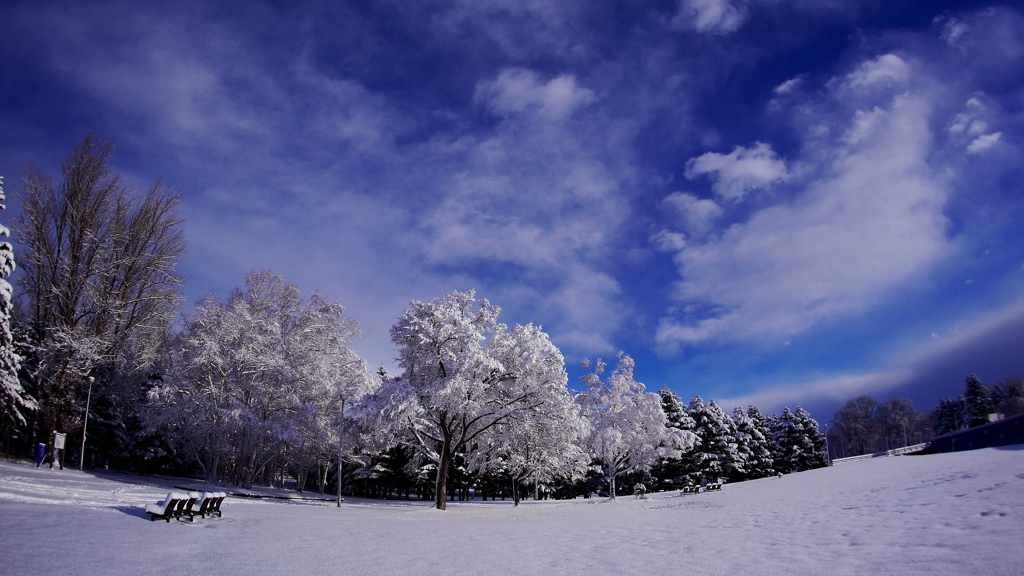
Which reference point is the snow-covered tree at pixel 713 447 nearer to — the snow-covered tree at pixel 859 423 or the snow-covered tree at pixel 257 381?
the snow-covered tree at pixel 257 381

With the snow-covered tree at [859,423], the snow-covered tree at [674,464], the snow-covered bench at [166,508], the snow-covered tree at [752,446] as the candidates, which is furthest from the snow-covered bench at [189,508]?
the snow-covered tree at [859,423]

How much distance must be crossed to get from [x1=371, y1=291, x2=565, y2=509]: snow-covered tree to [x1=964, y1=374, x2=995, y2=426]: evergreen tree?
7226cm

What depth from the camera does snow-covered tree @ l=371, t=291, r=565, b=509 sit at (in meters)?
27.7

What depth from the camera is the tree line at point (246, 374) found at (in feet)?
95.8

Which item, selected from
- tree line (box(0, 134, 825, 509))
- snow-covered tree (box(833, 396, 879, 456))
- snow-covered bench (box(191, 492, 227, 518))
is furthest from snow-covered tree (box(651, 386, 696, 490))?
snow-covered tree (box(833, 396, 879, 456))

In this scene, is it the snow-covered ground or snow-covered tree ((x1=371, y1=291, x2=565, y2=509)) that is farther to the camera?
snow-covered tree ((x1=371, y1=291, x2=565, y2=509))

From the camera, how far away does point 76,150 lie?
3191 centimetres

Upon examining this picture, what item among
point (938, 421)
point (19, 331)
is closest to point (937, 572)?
point (19, 331)

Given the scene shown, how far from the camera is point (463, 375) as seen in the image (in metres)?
27.7

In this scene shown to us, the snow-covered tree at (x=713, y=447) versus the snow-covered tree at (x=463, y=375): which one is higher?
the snow-covered tree at (x=463, y=375)

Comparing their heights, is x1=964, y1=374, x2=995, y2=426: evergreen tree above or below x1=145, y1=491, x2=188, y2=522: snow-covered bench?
above

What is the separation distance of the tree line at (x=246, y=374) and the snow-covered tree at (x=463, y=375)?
0.09m

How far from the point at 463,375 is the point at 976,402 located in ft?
266

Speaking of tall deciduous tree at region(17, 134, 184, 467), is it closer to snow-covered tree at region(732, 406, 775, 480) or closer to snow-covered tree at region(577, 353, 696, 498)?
snow-covered tree at region(577, 353, 696, 498)
